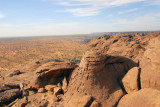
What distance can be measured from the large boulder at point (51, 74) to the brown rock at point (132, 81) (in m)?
4.66

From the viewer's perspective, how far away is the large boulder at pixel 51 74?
10.6 m

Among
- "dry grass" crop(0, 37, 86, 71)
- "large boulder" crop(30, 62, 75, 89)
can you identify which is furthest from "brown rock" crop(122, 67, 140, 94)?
"dry grass" crop(0, 37, 86, 71)

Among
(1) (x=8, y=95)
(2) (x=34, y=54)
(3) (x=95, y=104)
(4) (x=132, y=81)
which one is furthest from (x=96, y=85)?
(2) (x=34, y=54)

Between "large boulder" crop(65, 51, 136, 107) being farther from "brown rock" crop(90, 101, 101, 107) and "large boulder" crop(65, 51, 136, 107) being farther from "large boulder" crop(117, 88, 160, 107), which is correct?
"large boulder" crop(117, 88, 160, 107)

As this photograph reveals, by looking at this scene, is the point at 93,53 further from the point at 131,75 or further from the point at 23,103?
the point at 23,103

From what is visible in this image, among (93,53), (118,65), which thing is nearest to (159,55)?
(118,65)

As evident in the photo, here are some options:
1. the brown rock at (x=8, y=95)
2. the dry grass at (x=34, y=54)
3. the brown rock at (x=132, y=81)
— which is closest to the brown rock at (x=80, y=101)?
the brown rock at (x=132, y=81)

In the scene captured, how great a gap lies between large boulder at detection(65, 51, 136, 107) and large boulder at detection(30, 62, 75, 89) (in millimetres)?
1578

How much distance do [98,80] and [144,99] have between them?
310 cm

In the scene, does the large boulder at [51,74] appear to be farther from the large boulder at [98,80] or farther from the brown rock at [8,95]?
the large boulder at [98,80]

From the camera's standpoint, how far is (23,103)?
866cm

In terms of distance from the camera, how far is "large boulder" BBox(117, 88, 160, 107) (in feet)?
19.7

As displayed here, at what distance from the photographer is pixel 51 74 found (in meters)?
10.8

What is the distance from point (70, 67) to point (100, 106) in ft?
14.9
